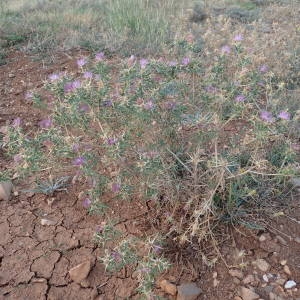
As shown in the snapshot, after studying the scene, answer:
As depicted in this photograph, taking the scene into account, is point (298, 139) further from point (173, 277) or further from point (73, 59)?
point (73, 59)

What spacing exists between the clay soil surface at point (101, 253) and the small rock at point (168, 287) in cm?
2

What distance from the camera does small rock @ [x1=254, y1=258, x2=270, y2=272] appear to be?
7.18 ft

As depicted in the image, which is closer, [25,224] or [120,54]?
[25,224]

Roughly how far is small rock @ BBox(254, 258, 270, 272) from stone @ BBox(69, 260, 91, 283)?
882 mm

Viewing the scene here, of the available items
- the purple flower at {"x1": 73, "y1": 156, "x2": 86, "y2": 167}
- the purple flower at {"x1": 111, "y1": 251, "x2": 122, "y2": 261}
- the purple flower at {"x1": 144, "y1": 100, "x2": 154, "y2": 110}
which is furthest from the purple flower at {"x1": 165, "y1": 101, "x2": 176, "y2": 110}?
the purple flower at {"x1": 111, "y1": 251, "x2": 122, "y2": 261}

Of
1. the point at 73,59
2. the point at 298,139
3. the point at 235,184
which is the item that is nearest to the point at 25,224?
the point at 235,184

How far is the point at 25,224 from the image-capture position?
8.13ft

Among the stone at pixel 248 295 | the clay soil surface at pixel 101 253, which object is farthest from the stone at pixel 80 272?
the stone at pixel 248 295

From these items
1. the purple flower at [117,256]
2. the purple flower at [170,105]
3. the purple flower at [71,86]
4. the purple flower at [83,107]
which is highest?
the purple flower at [71,86]

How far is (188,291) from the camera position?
2.05 meters

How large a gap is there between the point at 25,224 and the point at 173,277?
3.08 feet

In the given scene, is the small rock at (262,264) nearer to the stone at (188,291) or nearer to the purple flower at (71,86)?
the stone at (188,291)

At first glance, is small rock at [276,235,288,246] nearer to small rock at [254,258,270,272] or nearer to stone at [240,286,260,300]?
small rock at [254,258,270,272]

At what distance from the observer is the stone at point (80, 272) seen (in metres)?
2.17
